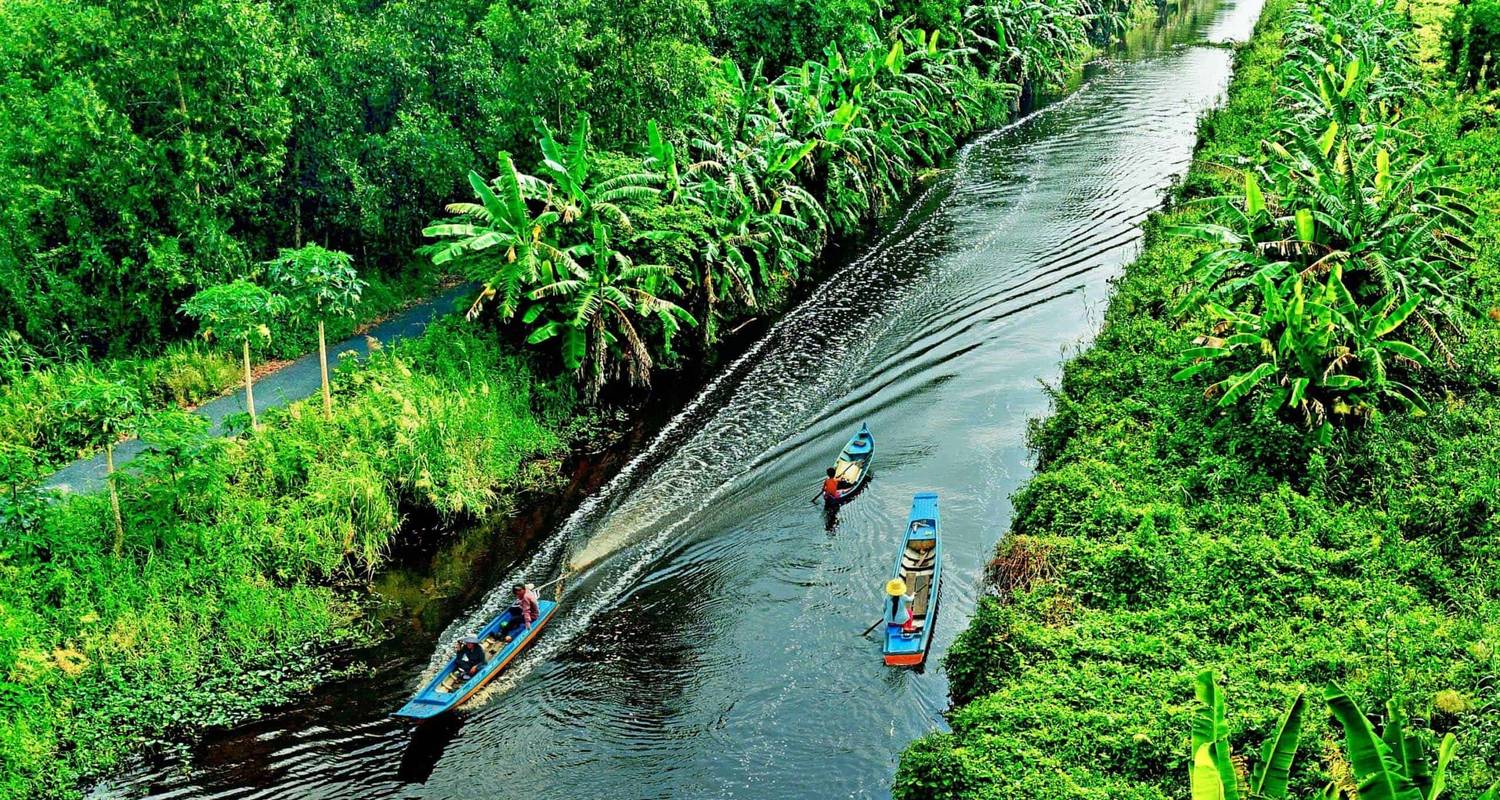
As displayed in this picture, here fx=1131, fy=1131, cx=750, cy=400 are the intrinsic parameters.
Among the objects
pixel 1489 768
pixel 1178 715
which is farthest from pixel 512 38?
pixel 1489 768

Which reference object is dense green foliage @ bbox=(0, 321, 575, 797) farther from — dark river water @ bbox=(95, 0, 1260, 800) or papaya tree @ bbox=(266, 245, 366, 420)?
papaya tree @ bbox=(266, 245, 366, 420)

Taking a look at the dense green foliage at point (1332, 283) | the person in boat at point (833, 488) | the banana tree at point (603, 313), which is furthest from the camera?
the banana tree at point (603, 313)

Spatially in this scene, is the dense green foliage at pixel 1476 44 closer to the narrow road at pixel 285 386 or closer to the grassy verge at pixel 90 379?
the narrow road at pixel 285 386

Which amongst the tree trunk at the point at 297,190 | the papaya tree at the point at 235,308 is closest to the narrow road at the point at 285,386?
the papaya tree at the point at 235,308

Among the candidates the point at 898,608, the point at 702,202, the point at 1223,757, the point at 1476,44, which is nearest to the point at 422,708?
the point at 898,608

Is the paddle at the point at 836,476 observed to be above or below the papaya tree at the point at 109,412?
below

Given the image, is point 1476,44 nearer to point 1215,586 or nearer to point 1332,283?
point 1332,283
